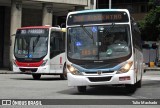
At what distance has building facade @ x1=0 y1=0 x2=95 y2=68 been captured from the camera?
4000 centimetres

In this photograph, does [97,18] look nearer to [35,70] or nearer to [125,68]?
[125,68]

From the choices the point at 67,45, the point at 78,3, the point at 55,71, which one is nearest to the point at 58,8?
the point at 78,3

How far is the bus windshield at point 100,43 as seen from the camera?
15.2 meters

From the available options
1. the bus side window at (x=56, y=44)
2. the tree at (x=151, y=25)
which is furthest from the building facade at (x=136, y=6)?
the bus side window at (x=56, y=44)

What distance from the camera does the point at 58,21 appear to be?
5441cm

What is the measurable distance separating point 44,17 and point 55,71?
17.6 meters

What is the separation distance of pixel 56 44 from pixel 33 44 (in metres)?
1.41

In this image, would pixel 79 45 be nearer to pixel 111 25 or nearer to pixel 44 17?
pixel 111 25

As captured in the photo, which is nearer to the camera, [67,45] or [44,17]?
[67,45]

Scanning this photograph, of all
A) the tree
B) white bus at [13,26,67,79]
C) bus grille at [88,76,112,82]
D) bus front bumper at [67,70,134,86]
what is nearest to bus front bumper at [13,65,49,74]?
white bus at [13,26,67,79]

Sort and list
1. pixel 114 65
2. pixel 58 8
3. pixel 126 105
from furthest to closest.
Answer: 1. pixel 58 8
2. pixel 114 65
3. pixel 126 105

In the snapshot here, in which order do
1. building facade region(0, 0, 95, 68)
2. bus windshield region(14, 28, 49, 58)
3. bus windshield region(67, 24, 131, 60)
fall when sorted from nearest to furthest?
bus windshield region(67, 24, 131, 60)
bus windshield region(14, 28, 49, 58)
building facade region(0, 0, 95, 68)

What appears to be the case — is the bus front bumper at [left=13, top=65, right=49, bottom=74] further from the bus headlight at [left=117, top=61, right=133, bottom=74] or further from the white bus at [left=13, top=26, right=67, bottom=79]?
the bus headlight at [left=117, top=61, right=133, bottom=74]

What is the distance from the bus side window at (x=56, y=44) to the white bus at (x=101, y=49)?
9.20 metres
